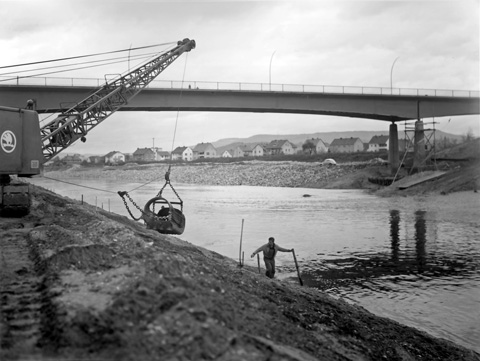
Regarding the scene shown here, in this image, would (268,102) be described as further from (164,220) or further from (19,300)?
(19,300)

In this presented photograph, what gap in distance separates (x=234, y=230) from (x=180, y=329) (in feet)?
72.1

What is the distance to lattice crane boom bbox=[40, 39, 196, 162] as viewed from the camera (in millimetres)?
27922

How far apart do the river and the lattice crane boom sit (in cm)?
894

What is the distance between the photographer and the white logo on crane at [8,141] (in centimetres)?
1341

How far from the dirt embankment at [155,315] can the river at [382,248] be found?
3002 mm

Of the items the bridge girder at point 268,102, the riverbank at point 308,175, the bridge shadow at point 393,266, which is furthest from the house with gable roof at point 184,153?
the bridge shadow at point 393,266

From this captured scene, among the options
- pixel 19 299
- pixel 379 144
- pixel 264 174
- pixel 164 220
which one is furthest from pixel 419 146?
pixel 379 144

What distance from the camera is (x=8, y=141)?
13.6 m

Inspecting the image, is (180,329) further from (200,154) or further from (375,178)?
(200,154)

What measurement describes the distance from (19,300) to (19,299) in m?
0.05

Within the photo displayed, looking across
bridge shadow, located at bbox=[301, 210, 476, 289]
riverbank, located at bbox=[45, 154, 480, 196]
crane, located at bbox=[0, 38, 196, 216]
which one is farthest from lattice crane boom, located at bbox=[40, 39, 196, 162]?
riverbank, located at bbox=[45, 154, 480, 196]

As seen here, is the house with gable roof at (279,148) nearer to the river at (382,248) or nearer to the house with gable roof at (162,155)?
the house with gable roof at (162,155)

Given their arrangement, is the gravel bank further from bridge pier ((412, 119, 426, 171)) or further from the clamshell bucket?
the clamshell bucket

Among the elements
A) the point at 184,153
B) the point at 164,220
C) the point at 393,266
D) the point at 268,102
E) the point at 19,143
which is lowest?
the point at 393,266
